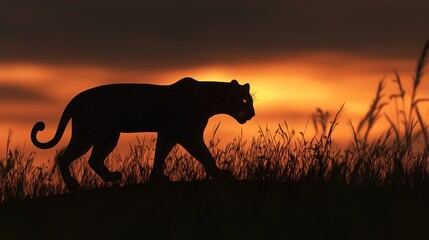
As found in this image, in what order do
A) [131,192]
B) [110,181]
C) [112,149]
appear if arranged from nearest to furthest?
1. [131,192]
2. [110,181]
3. [112,149]

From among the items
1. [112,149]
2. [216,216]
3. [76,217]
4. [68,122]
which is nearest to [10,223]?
[76,217]

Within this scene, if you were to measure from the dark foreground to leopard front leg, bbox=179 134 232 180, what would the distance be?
0.75 meters

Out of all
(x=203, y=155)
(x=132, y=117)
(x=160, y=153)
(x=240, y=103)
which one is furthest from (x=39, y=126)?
(x=240, y=103)

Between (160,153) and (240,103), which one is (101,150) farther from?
(240,103)

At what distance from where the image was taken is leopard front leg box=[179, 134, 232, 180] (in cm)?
629

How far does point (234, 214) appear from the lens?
4.47 meters

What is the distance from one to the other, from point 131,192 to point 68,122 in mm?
2070

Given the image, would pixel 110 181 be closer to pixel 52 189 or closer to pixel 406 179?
pixel 52 189

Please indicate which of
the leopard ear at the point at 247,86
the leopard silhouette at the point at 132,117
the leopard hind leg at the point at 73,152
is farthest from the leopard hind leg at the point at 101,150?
the leopard ear at the point at 247,86

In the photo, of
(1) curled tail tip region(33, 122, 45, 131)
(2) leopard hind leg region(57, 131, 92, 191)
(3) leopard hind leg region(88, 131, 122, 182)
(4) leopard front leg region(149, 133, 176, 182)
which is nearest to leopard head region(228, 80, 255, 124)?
(4) leopard front leg region(149, 133, 176, 182)

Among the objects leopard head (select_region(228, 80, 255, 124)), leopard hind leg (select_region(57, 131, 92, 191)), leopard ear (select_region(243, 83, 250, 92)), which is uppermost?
leopard ear (select_region(243, 83, 250, 92))

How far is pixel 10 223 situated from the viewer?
16.0ft

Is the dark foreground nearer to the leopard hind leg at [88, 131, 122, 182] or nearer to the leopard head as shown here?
the leopard hind leg at [88, 131, 122, 182]

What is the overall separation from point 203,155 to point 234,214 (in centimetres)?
214
